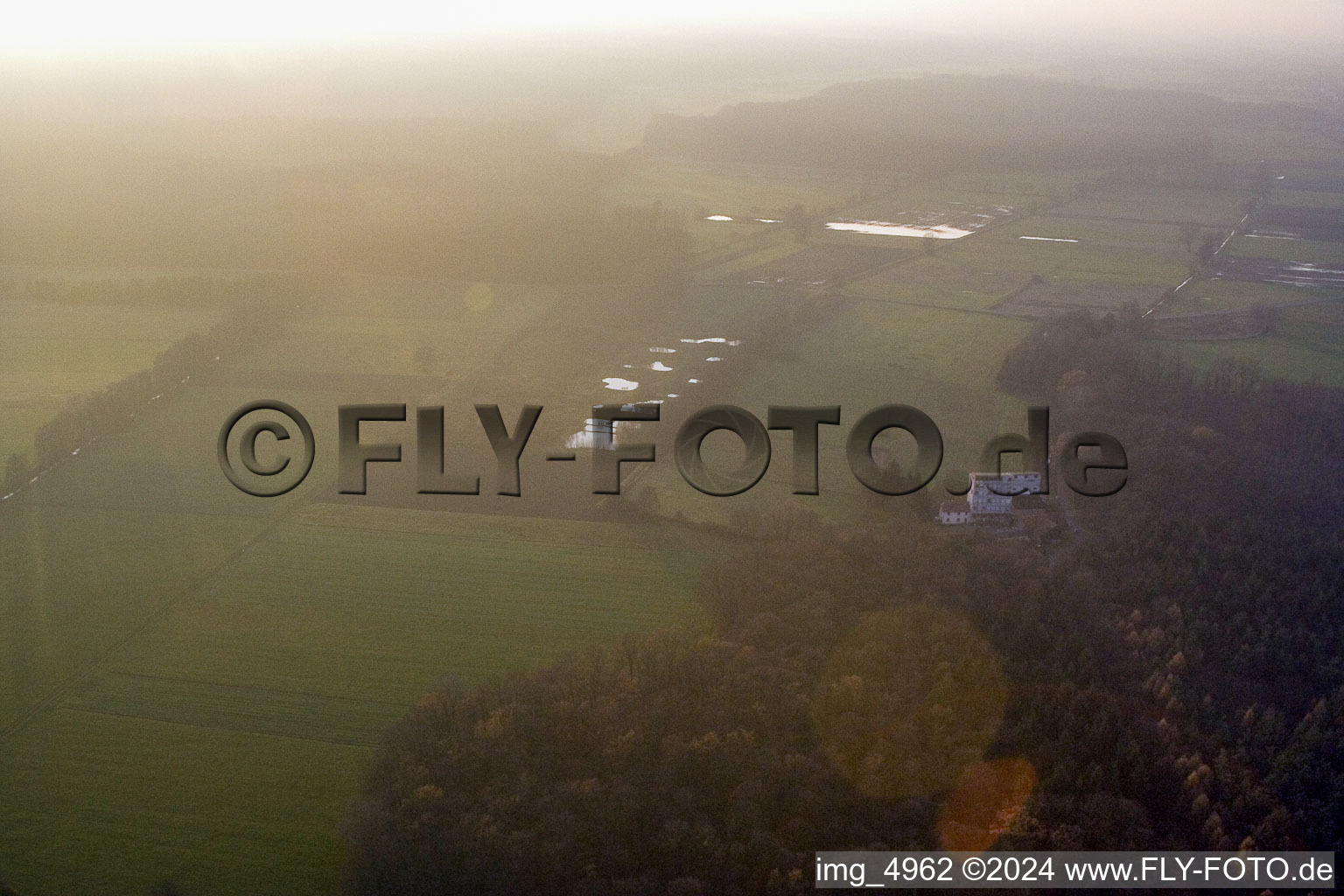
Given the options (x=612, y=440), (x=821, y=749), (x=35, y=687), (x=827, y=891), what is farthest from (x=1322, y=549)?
(x=35, y=687)

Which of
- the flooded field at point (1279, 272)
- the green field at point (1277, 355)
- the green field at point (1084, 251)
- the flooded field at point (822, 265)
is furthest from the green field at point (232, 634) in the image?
the flooded field at point (1279, 272)

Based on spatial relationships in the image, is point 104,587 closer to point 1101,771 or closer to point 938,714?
point 938,714

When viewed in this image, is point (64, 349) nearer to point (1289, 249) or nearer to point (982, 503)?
point (982, 503)

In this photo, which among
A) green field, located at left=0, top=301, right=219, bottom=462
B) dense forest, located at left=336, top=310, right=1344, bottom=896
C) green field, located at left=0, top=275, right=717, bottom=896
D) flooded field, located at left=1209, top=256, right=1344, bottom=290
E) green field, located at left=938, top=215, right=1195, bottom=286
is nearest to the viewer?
dense forest, located at left=336, top=310, right=1344, bottom=896

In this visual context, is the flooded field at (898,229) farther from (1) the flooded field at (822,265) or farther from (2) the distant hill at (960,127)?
(2) the distant hill at (960,127)

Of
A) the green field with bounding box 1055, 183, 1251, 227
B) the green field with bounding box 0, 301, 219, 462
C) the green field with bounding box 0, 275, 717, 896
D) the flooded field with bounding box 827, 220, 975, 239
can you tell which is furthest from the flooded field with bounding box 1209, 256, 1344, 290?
the green field with bounding box 0, 301, 219, 462

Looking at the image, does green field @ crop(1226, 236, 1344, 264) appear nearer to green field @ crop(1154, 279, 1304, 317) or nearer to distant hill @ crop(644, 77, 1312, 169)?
green field @ crop(1154, 279, 1304, 317)
